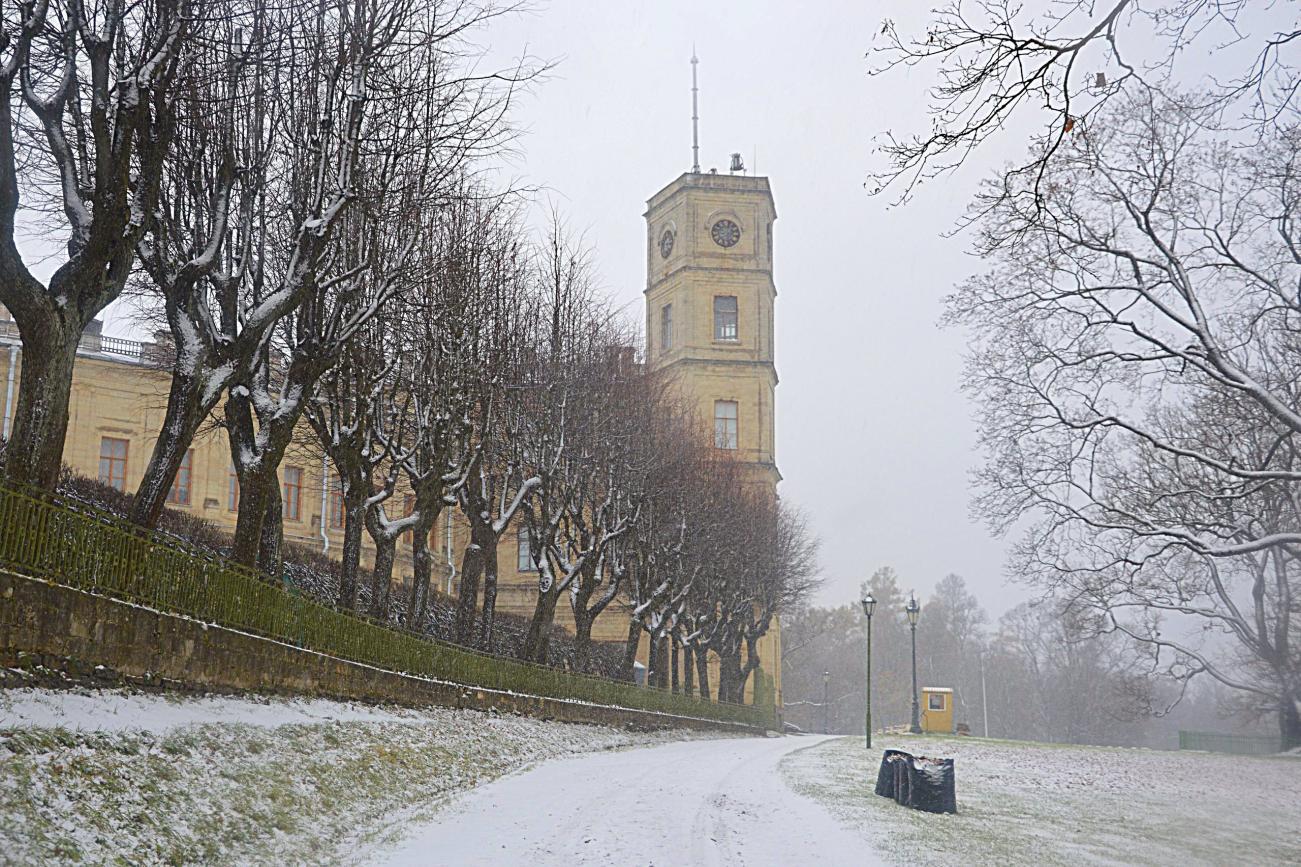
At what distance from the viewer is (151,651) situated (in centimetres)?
1211

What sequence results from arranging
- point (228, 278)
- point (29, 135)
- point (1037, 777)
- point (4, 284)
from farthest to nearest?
point (1037, 777) < point (228, 278) < point (29, 135) < point (4, 284)

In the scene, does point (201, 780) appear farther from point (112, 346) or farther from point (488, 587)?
point (112, 346)

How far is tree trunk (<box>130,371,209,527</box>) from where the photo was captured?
14.8 meters

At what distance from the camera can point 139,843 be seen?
8391 millimetres

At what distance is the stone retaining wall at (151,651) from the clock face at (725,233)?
2474 inches

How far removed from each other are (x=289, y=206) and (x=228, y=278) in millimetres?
1441

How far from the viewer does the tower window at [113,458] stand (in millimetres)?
47375

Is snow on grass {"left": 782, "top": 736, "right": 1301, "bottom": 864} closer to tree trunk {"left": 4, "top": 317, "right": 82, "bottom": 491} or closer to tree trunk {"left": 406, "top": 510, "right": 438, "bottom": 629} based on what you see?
tree trunk {"left": 406, "top": 510, "right": 438, "bottom": 629}

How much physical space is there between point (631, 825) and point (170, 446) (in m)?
7.31

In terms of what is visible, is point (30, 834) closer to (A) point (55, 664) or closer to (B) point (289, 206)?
(A) point (55, 664)

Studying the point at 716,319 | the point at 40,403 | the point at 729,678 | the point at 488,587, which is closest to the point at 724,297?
the point at 716,319

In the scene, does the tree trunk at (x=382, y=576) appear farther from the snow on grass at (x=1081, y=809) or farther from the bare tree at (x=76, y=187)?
the bare tree at (x=76, y=187)

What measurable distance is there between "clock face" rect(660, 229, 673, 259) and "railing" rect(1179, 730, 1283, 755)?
4725cm

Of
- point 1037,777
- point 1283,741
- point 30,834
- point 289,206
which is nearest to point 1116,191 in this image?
point 1037,777
